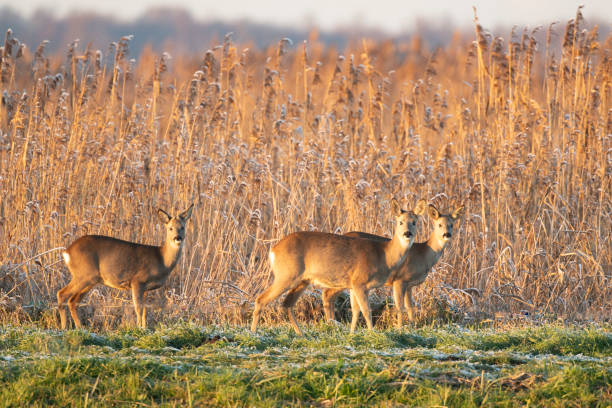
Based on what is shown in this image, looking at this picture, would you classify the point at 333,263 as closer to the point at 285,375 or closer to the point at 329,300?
the point at 329,300

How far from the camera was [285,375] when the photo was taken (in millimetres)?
5023

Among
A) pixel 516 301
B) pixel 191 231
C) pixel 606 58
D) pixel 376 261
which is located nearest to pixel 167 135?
pixel 191 231

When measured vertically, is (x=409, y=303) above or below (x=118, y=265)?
below

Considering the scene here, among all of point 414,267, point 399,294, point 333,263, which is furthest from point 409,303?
point 333,263

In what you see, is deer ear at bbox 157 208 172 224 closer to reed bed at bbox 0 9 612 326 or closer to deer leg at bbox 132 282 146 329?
deer leg at bbox 132 282 146 329

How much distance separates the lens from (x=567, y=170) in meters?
11.5

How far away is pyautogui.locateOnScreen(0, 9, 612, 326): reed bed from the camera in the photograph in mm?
9820

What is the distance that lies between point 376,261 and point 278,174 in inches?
127

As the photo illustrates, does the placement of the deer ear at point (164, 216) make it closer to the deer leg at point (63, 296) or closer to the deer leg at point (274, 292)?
the deer leg at point (63, 296)

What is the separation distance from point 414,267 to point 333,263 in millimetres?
1174

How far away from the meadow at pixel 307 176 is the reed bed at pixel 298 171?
0.11 ft

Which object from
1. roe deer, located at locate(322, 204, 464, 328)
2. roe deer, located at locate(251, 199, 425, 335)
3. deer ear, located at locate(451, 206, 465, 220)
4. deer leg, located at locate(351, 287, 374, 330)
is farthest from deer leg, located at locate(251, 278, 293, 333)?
deer ear, located at locate(451, 206, 465, 220)

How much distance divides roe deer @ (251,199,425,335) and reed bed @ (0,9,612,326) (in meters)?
0.98

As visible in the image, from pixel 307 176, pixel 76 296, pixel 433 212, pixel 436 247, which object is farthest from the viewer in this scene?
pixel 307 176
